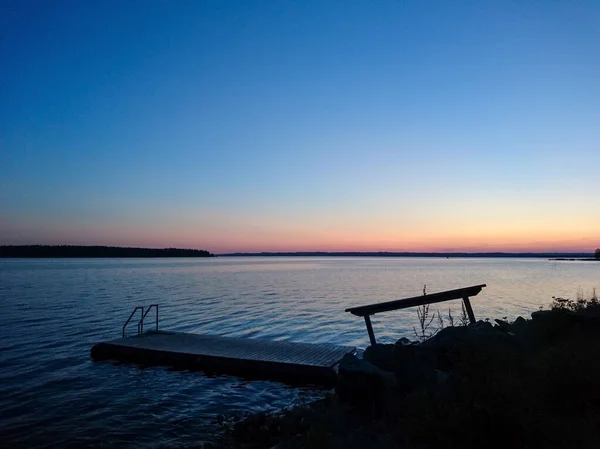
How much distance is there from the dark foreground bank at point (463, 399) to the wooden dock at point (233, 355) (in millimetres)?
4090

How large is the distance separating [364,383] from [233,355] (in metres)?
8.38

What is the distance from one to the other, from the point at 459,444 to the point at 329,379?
8.98m


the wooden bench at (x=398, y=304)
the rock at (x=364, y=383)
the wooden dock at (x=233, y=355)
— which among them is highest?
the wooden bench at (x=398, y=304)

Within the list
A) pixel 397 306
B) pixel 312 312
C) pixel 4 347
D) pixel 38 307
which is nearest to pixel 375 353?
pixel 397 306

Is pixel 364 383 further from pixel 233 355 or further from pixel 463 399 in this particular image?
pixel 233 355

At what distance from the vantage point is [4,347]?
1864 centimetres

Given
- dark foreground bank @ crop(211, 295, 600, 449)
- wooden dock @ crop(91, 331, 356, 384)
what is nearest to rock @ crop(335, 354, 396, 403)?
dark foreground bank @ crop(211, 295, 600, 449)

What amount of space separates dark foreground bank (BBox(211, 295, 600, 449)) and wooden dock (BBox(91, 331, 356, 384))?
4.09 metres

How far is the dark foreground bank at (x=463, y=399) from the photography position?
16.7 feet

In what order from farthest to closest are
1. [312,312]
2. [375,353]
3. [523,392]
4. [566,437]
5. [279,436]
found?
1. [312,312]
2. [375,353]
3. [279,436]
4. [523,392]
5. [566,437]

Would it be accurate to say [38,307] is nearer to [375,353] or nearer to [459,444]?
[375,353]

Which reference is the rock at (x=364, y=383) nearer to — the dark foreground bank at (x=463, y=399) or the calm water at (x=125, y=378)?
the dark foreground bank at (x=463, y=399)

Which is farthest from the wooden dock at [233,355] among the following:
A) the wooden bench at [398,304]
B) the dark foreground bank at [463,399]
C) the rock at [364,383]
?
the rock at [364,383]

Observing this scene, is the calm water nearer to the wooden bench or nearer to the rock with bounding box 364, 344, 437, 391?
the rock with bounding box 364, 344, 437, 391
